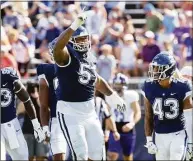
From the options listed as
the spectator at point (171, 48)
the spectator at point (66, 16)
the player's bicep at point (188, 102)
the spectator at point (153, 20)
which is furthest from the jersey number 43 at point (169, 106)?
the spectator at point (66, 16)

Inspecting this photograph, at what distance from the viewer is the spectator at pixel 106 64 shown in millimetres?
13070

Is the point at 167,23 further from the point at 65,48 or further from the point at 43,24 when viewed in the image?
the point at 65,48

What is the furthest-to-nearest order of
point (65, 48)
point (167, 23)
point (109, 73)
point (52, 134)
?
point (167, 23), point (109, 73), point (52, 134), point (65, 48)

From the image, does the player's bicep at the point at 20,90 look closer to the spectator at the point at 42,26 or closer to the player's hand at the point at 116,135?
the player's hand at the point at 116,135

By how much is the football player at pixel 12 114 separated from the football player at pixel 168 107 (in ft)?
4.45

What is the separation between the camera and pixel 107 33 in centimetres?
1466

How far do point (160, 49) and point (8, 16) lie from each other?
3.22 m

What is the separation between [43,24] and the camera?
1494 centimetres

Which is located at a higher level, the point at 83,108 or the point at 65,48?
the point at 65,48

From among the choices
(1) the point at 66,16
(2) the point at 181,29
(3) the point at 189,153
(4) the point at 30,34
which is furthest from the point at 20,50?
(3) the point at 189,153

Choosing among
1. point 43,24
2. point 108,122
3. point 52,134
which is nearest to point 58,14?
point 43,24

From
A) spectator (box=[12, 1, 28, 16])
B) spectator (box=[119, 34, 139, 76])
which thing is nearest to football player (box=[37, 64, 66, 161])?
spectator (box=[119, 34, 139, 76])

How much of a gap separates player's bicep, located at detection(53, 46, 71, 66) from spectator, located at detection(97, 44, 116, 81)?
4.98 metres

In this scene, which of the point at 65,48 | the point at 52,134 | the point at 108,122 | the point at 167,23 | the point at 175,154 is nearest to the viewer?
the point at 65,48
